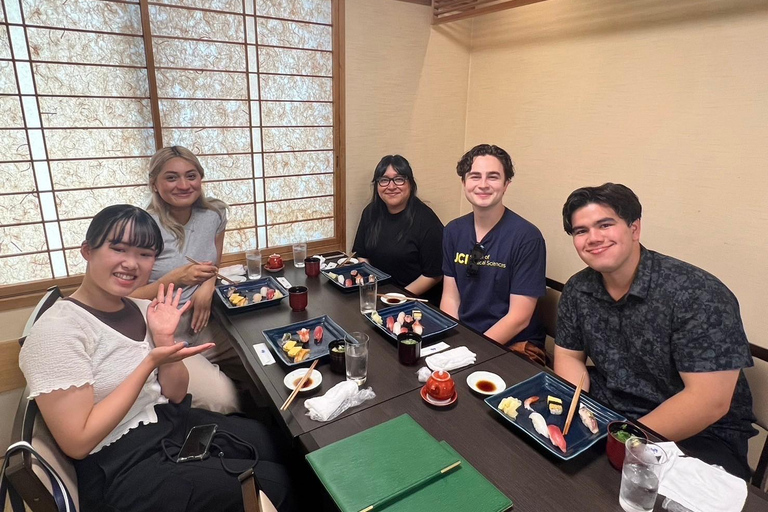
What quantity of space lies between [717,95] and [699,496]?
1702 mm

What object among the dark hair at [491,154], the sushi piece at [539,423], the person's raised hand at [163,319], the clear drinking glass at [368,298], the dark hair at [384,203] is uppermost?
the dark hair at [491,154]

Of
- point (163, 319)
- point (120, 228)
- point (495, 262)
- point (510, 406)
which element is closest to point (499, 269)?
point (495, 262)

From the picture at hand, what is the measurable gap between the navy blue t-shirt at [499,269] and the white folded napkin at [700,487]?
913 mm

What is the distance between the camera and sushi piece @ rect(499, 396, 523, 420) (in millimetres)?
1148

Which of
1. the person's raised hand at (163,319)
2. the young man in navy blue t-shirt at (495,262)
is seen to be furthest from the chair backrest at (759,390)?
the person's raised hand at (163,319)

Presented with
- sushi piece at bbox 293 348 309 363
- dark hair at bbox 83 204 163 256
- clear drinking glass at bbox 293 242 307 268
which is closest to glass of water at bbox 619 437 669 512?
sushi piece at bbox 293 348 309 363

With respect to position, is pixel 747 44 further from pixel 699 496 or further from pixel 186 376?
pixel 186 376

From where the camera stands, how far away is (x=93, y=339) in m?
1.15

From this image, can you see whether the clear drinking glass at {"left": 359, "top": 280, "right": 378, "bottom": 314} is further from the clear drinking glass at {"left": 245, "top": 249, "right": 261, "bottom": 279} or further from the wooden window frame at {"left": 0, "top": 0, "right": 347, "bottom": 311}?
the wooden window frame at {"left": 0, "top": 0, "right": 347, "bottom": 311}

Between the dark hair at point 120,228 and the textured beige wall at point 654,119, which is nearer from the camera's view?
the dark hair at point 120,228

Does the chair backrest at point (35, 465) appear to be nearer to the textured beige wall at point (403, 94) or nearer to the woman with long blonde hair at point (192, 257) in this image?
the woman with long blonde hair at point (192, 257)

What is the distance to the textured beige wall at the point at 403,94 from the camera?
8.87ft

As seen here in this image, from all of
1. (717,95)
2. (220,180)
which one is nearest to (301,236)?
(220,180)

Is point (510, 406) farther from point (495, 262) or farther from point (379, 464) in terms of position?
point (495, 262)
